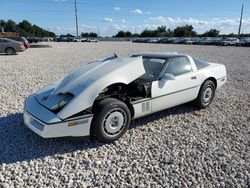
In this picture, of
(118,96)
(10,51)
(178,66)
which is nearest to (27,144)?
(118,96)

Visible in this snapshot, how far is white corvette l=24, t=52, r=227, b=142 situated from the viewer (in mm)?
3111

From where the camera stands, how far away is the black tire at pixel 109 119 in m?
3.22

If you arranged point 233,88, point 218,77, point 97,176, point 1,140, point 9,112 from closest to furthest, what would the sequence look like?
point 97,176
point 1,140
point 9,112
point 218,77
point 233,88

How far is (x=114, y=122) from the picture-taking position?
344 centimetres

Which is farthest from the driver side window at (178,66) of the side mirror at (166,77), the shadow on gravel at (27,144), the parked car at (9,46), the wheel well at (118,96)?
the parked car at (9,46)

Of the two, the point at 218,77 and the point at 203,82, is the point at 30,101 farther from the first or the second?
the point at 218,77

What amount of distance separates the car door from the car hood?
560 millimetres

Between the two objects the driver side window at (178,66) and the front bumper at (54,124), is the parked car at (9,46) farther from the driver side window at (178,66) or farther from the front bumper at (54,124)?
the driver side window at (178,66)

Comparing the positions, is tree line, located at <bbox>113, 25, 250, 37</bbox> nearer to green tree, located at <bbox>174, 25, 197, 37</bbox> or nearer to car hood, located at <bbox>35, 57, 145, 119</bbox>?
green tree, located at <bbox>174, 25, 197, 37</bbox>

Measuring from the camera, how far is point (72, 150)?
3273mm

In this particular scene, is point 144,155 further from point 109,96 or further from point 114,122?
point 109,96

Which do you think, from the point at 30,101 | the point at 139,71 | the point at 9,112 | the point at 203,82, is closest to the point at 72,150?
the point at 30,101

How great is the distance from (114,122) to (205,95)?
250cm

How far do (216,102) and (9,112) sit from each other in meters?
4.82
